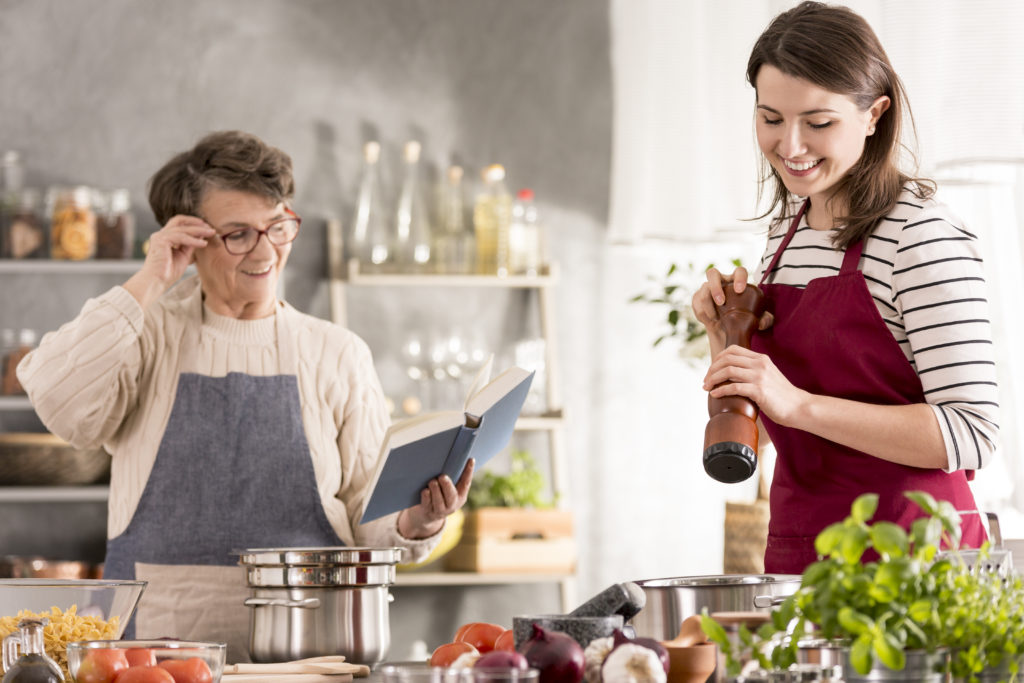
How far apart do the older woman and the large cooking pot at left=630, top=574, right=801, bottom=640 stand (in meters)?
0.77

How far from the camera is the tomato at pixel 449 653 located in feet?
4.09

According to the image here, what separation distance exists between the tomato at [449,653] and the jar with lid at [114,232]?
9.43 feet

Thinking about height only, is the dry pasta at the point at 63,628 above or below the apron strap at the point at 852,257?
below

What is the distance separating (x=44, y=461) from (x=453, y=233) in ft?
5.28

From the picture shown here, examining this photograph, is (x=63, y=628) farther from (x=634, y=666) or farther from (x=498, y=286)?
(x=498, y=286)

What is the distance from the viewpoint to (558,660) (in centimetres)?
102

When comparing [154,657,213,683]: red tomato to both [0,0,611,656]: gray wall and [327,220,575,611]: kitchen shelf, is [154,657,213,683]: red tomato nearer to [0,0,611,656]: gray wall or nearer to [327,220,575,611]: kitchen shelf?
[327,220,575,611]: kitchen shelf

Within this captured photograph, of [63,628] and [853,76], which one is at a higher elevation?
[853,76]

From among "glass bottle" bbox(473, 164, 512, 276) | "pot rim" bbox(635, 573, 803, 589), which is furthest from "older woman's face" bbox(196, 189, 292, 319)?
"glass bottle" bbox(473, 164, 512, 276)

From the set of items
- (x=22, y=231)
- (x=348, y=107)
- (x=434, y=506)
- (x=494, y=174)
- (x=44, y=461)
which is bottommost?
(x=434, y=506)

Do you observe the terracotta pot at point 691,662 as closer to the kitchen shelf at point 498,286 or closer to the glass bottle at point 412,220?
the kitchen shelf at point 498,286

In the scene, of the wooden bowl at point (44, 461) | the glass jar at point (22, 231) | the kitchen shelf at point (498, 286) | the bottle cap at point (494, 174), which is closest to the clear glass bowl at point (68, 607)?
the wooden bowl at point (44, 461)

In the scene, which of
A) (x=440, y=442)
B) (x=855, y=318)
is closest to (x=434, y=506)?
(x=440, y=442)

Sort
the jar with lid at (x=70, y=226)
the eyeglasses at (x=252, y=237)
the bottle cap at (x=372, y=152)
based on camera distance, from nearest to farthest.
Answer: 1. the eyeglasses at (x=252, y=237)
2. the jar with lid at (x=70, y=226)
3. the bottle cap at (x=372, y=152)
